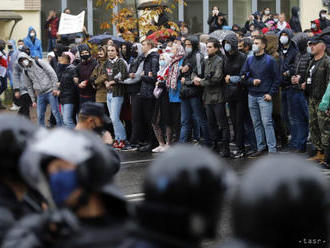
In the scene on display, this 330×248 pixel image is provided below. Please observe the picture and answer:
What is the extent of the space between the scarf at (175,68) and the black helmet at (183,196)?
10.3 m

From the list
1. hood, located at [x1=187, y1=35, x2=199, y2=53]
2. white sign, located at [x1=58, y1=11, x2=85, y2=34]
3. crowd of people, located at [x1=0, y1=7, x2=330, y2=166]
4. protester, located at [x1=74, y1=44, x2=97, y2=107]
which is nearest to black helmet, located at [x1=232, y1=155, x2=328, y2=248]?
crowd of people, located at [x1=0, y1=7, x2=330, y2=166]

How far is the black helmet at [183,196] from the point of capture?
199 centimetres

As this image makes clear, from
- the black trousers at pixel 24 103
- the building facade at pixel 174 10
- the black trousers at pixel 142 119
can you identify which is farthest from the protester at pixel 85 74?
the building facade at pixel 174 10

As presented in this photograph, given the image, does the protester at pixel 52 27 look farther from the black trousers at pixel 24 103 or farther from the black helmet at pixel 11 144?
the black helmet at pixel 11 144

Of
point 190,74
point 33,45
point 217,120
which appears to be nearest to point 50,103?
point 190,74

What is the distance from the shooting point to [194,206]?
2021mm

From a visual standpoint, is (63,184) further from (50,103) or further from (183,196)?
(50,103)

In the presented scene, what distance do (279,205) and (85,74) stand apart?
12201 millimetres

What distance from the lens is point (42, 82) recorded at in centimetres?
1469

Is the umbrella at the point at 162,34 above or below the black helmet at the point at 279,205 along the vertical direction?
above

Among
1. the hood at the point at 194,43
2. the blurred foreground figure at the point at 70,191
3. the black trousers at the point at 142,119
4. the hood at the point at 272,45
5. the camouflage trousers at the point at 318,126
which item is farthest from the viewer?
the black trousers at the point at 142,119

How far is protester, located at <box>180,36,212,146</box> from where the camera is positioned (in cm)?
1214

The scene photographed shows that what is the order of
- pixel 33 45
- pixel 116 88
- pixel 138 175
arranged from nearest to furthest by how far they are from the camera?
1. pixel 138 175
2. pixel 116 88
3. pixel 33 45

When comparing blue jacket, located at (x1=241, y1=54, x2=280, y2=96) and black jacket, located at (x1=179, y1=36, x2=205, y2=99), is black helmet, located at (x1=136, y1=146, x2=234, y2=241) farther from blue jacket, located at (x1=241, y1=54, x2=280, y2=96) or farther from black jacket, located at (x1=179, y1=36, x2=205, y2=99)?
black jacket, located at (x1=179, y1=36, x2=205, y2=99)
